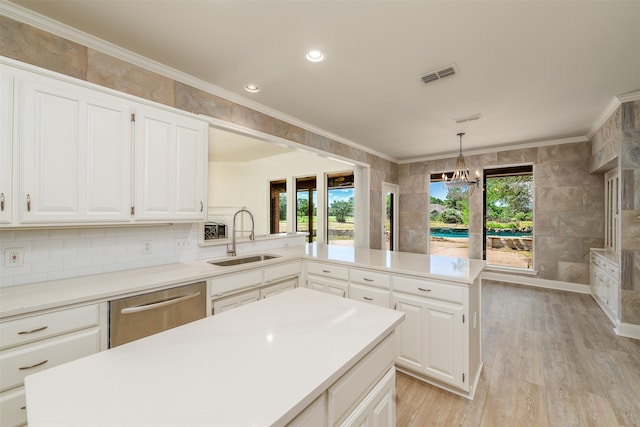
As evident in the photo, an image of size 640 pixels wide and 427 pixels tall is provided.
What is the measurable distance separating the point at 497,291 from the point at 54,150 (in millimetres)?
6024

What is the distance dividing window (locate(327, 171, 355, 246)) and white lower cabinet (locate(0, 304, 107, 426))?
473 centimetres

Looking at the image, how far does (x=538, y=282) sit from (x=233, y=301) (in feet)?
18.5

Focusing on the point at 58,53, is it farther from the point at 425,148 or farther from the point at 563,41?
the point at 425,148

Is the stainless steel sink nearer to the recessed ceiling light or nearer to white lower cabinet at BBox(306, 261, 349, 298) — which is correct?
white lower cabinet at BBox(306, 261, 349, 298)

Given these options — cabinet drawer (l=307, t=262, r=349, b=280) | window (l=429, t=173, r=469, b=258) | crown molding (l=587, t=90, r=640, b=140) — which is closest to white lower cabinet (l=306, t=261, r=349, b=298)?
cabinet drawer (l=307, t=262, r=349, b=280)

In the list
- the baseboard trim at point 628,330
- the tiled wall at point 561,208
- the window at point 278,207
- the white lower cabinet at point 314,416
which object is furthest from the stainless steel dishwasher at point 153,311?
the tiled wall at point 561,208

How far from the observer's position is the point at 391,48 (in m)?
2.15

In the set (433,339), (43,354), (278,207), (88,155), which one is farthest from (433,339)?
(278,207)

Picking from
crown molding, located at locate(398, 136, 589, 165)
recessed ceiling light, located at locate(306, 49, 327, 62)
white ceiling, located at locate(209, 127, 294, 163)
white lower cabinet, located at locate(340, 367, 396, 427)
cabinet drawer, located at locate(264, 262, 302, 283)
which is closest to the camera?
white lower cabinet, located at locate(340, 367, 396, 427)

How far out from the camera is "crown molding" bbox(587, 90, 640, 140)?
2949 millimetres

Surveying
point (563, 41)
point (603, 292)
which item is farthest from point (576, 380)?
point (563, 41)

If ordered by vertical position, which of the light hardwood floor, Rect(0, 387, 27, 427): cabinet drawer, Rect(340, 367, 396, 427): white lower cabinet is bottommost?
the light hardwood floor

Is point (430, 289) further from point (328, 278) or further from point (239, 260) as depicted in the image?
point (239, 260)

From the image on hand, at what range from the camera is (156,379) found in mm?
779
